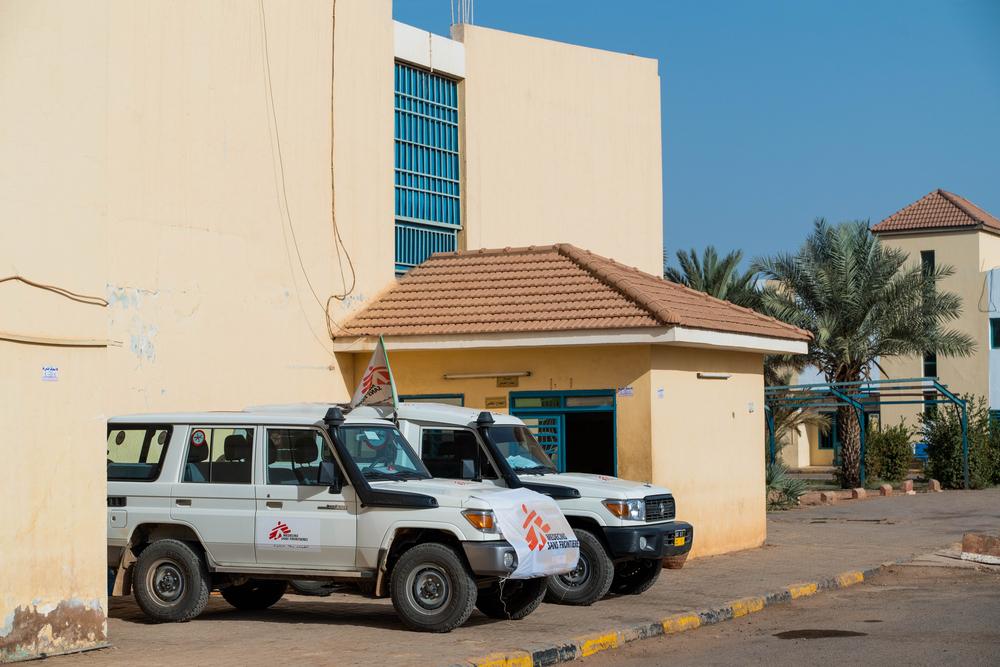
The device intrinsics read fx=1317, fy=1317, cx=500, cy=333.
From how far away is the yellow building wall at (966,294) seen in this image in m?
54.1

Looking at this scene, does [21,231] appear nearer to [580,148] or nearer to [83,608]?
[83,608]

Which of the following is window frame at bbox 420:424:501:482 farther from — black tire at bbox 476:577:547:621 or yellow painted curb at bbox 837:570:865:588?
yellow painted curb at bbox 837:570:865:588

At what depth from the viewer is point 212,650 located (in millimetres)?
10836

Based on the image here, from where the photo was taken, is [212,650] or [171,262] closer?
[212,650]

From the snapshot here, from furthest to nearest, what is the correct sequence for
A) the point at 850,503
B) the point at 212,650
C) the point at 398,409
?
the point at 850,503 → the point at 398,409 → the point at 212,650

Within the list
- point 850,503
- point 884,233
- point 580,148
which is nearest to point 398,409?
point 580,148

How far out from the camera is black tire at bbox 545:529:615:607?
1408 cm

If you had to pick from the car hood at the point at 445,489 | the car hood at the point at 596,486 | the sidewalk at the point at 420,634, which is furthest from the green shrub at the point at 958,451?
the car hood at the point at 445,489

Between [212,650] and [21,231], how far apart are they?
372cm

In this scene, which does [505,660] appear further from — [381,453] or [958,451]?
[958,451]

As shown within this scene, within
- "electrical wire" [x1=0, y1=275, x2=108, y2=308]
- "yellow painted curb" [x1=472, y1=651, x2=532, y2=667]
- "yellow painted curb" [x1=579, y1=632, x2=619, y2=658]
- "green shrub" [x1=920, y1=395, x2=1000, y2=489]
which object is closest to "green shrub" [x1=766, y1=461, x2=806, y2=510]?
"green shrub" [x1=920, y1=395, x2=1000, y2=489]

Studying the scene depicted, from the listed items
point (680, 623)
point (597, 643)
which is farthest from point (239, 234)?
point (597, 643)

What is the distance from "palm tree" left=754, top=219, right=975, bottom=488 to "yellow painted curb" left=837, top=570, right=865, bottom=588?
19747mm

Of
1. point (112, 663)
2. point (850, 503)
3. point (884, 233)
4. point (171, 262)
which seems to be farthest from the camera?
point (884, 233)
